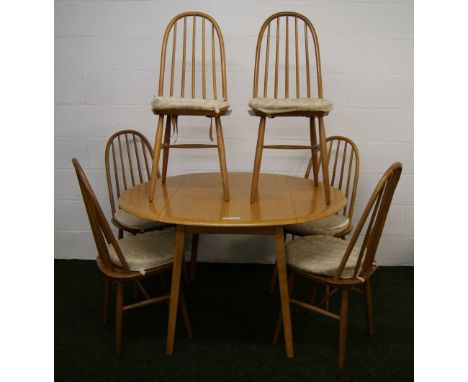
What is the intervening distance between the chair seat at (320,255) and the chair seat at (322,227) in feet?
0.49

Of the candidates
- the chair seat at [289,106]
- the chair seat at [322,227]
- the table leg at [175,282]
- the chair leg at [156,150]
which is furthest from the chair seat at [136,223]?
the chair seat at [289,106]

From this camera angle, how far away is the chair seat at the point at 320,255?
159 centimetres

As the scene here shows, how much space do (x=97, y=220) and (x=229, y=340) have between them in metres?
0.87

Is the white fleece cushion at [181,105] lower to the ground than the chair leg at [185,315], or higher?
higher

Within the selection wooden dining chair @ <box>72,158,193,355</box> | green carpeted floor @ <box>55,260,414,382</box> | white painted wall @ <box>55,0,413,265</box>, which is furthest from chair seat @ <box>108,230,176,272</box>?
white painted wall @ <box>55,0,413,265</box>

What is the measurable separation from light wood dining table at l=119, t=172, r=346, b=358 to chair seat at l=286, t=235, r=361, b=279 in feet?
0.33

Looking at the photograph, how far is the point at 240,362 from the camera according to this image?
1686mm

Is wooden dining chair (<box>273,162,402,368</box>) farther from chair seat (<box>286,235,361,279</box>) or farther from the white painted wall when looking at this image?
the white painted wall

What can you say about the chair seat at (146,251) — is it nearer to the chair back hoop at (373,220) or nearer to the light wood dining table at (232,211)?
the light wood dining table at (232,211)

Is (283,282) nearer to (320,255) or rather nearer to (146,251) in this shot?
(320,255)

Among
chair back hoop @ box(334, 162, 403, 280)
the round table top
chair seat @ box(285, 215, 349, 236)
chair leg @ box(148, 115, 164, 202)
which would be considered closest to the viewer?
chair back hoop @ box(334, 162, 403, 280)

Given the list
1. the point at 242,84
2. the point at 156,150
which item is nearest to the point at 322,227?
the point at 156,150

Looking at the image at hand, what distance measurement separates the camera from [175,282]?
5.44ft

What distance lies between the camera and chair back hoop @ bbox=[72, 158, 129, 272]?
145 cm
